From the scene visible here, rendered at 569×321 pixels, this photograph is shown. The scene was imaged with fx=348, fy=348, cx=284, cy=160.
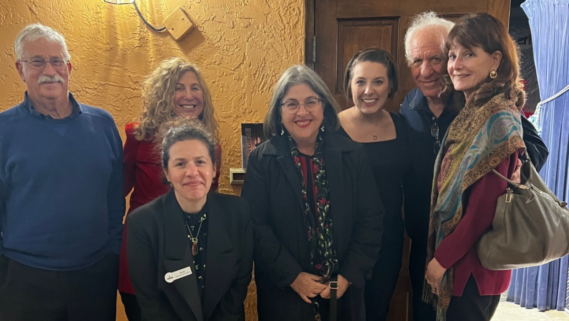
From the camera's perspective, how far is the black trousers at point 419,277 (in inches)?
59.7

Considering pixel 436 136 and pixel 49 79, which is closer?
pixel 49 79

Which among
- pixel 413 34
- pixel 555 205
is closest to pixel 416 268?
pixel 555 205

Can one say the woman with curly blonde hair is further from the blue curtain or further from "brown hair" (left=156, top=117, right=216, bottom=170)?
the blue curtain

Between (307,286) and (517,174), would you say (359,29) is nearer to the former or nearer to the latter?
(517,174)

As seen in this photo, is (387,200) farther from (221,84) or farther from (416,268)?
(221,84)

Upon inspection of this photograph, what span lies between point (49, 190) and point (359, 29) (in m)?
1.65

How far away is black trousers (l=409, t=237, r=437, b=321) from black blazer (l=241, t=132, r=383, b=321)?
13.2 inches

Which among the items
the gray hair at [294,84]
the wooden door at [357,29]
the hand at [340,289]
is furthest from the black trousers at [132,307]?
the wooden door at [357,29]

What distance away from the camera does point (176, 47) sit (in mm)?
1935

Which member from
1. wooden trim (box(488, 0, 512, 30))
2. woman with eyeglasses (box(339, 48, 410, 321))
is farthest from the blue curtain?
woman with eyeglasses (box(339, 48, 410, 321))

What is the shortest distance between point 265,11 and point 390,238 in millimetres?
1320

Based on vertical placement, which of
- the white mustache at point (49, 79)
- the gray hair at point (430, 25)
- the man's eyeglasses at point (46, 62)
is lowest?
the white mustache at point (49, 79)

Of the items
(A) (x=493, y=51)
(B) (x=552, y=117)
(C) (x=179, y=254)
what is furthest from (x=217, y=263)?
(B) (x=552, y=117)

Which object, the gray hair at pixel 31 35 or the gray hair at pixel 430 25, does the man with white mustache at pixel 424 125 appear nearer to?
the gray hair at pixel 430 25
